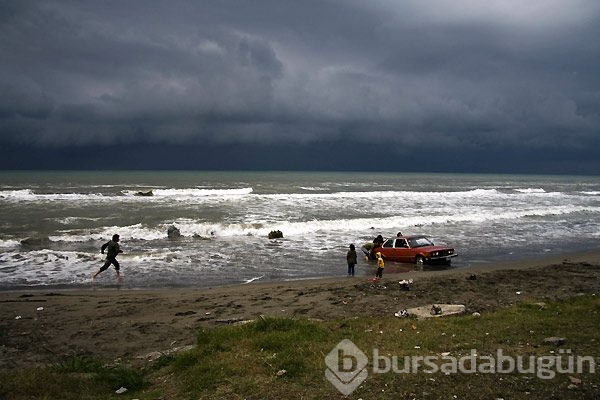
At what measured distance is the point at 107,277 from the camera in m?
18.3

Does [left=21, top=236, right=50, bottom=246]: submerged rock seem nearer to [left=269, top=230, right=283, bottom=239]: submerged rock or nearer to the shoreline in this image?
the shoreline

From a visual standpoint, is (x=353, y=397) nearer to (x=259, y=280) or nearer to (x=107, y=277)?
(x=259, y=280)

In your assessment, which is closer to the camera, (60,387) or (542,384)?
(542,384)

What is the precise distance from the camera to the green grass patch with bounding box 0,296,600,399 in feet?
19.3

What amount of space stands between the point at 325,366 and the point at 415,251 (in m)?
15.4

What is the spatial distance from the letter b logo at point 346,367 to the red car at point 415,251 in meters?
14.1

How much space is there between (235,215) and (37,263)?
20630mm

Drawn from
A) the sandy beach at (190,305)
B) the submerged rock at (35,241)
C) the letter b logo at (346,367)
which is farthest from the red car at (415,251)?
the submerged rock at (35,241)

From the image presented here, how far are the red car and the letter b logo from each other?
46.4 feet

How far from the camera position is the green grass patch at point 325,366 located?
587 cm

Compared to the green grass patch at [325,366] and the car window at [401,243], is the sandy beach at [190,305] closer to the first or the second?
the green grass patch at [325,366]

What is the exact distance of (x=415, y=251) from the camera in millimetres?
21203

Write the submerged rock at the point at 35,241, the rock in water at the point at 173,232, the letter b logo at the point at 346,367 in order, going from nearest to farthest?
the letter b logo at the point at 346,367 → the submerged rock at the point at 35,241 → the rock in water at the point at 173,232

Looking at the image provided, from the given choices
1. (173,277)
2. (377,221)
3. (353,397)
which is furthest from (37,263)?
(377,221)
